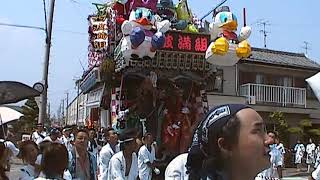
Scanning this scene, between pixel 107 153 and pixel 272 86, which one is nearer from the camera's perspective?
pixel 107 153

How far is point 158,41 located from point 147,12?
2.73ft

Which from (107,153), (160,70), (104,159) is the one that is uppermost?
(160,70)

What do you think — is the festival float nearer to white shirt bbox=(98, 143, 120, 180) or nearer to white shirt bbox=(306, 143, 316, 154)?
white shirt bbox=(98, 143, 120, 180)

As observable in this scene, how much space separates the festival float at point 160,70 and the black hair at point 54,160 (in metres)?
7.32

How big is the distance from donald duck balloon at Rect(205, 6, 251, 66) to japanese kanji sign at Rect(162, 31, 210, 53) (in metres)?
0.77

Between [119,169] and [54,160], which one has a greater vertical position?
[54,160]

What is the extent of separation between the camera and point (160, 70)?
44.7 feet

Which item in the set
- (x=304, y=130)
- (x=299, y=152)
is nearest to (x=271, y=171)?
(x=299, y=152)

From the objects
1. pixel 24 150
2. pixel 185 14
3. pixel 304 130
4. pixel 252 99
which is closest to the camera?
pixel 24 150

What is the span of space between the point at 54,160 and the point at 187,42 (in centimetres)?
872

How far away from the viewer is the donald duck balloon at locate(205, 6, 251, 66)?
1178 centimetres

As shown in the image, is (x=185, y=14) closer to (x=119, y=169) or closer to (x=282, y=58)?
(x=119, y=169)

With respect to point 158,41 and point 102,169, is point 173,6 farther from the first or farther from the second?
point 102,169

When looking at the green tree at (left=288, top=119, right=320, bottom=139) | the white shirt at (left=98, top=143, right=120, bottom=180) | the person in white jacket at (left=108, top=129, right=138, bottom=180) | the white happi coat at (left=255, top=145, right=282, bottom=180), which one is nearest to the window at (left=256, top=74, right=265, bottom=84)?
the green tree at (left=288, top=119, right=320, bottom=139)
